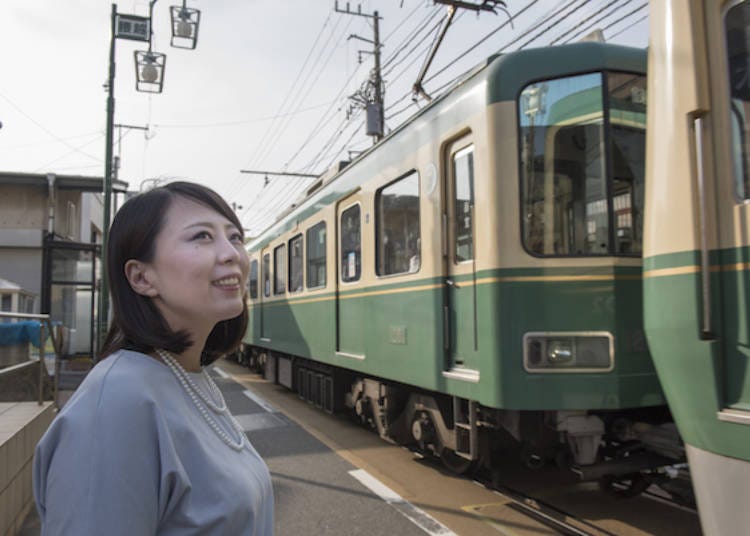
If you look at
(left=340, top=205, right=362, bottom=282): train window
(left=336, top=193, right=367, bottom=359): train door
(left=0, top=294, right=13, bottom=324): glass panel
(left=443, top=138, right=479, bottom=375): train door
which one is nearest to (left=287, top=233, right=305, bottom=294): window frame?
(left=336, top=193, right=367, bottom=359): train door

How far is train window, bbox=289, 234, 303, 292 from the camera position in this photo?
369 inches

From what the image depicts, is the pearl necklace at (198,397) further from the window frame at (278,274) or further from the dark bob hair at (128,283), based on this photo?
the window frame at (278,274)

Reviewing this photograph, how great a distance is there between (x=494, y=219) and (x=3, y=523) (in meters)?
3.60

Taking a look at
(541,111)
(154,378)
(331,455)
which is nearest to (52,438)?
(154,378)

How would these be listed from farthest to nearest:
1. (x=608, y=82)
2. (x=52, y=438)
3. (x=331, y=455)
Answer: (x=331, y=455) < (x=608, y=82) < (x=52, y=438)

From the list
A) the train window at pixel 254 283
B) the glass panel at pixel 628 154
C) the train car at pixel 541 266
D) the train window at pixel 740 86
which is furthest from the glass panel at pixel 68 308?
the train window at pixel 740 86

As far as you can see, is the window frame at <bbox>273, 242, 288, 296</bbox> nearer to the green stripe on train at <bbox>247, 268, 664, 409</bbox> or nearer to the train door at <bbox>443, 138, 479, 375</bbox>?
the train door at <bbox>443, 138, 479, 375</bbox>

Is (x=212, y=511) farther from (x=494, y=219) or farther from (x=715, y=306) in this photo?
(x=494, y=219)

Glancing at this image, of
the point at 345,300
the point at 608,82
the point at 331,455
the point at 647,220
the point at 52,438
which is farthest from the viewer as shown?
the point at 345,300

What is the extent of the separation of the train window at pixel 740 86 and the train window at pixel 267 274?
30.8 ft

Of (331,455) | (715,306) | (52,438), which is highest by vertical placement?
(715,306)

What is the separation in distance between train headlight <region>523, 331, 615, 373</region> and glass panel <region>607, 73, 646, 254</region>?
678mm

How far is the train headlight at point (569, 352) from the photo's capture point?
399 centimetres

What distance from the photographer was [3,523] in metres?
3.70
